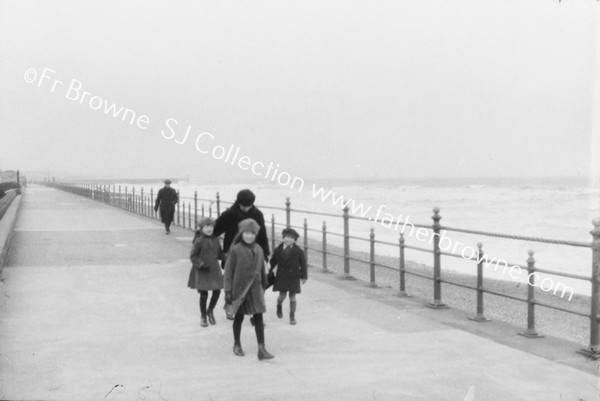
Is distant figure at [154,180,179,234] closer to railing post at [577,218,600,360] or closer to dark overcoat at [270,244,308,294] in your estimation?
dark overcoat at [270,244,308,294]

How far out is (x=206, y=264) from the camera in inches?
307

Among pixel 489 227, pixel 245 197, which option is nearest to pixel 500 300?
pixel 245 197

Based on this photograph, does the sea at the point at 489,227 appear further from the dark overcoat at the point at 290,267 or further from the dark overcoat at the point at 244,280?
the dark overcoat at the point at 244,280

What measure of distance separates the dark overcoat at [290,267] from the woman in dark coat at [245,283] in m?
1.41

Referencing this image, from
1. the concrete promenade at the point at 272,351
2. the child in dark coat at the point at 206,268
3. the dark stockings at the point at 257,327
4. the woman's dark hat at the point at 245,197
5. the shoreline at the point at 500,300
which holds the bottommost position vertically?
the shoreline at the point at 500,300

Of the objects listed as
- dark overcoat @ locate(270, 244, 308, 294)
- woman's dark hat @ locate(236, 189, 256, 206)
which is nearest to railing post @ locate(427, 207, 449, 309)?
dark overcoat @ locate(270, 244, 308, 294)

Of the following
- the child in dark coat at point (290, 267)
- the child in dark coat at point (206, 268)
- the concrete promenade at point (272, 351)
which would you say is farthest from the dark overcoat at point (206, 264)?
the child in dark coat at point (290, 267)

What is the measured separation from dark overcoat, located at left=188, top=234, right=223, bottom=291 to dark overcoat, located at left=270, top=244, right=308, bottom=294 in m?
0.67

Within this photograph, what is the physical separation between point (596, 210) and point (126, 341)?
4472 centimetres

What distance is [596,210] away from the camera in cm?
4609

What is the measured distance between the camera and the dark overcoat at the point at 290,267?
7.82 m

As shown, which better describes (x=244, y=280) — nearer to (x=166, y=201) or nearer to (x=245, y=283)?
(x=245, y=283)

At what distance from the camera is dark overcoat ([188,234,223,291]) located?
7.80 meters

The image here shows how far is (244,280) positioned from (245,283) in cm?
3
